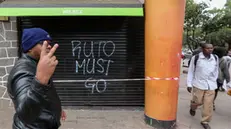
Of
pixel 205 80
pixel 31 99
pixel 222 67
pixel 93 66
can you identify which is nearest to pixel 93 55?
pixel 93 66

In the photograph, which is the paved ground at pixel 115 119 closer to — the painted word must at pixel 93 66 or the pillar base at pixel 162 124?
the pillar base at pixel 162 124

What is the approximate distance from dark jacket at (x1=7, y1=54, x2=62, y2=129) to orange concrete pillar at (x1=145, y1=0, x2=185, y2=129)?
12.8ft

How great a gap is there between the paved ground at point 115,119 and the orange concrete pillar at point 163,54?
43cm

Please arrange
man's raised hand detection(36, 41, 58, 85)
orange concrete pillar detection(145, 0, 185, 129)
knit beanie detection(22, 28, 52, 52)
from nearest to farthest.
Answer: man's raised hand detection(36, 41, 58, 85) < knit beanie detection(22, 28, 52, 52) < orange concrete pillar detection(145, 0, 185, 129)

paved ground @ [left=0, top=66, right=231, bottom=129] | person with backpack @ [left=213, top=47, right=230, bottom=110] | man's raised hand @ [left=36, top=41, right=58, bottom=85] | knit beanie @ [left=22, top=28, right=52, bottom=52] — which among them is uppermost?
knit beanie @ [left=22, top=28, right=52, bottom=52]

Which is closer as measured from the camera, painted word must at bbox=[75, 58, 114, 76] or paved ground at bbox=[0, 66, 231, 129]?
paved ground at bbox=[0, 66, 231, 129]

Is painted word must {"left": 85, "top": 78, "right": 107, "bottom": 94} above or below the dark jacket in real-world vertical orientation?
below

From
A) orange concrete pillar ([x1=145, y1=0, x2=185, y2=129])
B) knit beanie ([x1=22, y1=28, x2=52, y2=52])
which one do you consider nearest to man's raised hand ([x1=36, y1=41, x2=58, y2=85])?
knit beanie ([x1=22, y1=28, x2=52, y2=52])

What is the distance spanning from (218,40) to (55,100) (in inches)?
1334

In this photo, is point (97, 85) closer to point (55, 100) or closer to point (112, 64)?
point (112, 64)

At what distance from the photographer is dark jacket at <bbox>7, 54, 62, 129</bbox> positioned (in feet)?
5.96

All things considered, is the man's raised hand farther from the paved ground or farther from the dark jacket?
the paved ground

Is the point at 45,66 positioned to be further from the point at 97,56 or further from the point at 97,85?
the point at 97,85

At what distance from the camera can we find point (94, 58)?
7090 millimetres
